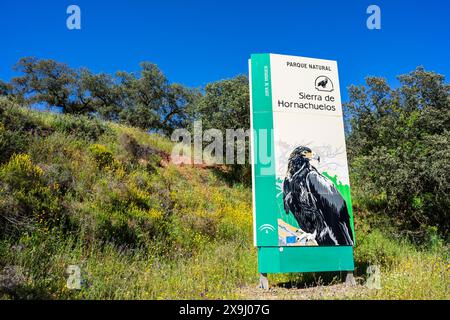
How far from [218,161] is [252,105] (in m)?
12.6

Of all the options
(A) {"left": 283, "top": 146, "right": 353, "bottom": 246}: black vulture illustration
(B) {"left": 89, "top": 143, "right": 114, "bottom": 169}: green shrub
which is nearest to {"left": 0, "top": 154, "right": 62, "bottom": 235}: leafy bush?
(B) {"left": 89, "top": 143, "right": 114, "bottom": 169}: green shrub

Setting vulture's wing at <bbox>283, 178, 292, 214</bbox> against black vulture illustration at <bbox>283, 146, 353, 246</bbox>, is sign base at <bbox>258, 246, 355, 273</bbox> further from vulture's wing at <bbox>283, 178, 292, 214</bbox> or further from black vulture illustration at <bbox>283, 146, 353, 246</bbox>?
vulture's wing at <bbox>283, 178, 292, 214</bbox>

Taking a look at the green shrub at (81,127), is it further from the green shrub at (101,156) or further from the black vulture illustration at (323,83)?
the black vulture illustration at (323,83)

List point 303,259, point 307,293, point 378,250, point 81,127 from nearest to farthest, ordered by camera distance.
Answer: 1. point 307,293
2. point 303,259
3. point 378,250
4. point 81,127

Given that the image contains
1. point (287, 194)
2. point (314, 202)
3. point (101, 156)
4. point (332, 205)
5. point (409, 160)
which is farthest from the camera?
point (101, 156)

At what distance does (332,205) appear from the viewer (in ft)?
21.8

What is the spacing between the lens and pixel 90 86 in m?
29.2

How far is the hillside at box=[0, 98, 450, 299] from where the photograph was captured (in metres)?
5.36

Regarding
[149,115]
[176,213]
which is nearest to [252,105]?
[176,213]

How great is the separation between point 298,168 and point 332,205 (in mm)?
1059

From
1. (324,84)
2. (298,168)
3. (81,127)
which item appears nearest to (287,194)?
(298,168)

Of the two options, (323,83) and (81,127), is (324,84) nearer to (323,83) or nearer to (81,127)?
(323,83)

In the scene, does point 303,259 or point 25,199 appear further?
point 25,199

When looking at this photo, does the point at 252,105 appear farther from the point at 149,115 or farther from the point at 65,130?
the point at 149,115
